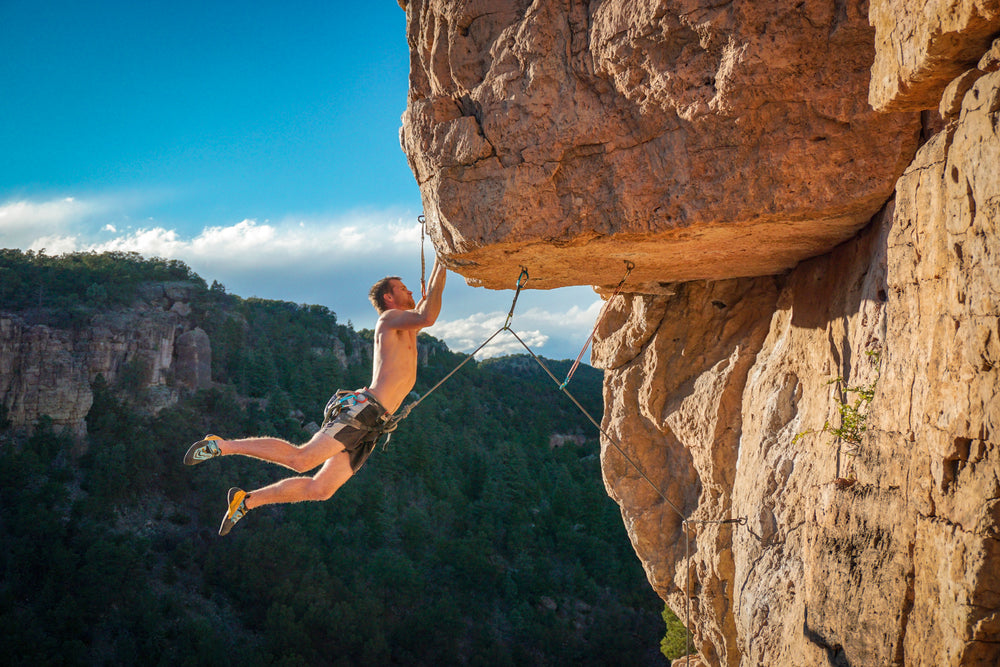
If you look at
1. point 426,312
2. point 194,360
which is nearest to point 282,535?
point 194,360

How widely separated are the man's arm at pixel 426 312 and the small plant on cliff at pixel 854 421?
8.25 ft

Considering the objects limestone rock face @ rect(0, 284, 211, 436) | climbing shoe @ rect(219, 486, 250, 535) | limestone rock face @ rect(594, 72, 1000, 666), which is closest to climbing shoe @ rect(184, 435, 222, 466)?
climbing shoe @ rect(219, 486, 250, 535)

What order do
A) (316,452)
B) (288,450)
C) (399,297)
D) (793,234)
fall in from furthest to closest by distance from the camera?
(399,297)
(316,452)
(288,450)
(793,234)

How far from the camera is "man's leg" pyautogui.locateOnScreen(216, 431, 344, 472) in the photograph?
4125 mm

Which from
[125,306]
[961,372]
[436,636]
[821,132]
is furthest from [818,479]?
[125,306]

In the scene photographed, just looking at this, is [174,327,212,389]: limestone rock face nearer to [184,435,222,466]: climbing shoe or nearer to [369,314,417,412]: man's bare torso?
[369,314,417,412]: man's bare torso

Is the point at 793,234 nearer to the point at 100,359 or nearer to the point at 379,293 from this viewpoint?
the point at 379,293

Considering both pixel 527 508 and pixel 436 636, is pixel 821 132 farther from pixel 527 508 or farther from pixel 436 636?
pixel 527 508

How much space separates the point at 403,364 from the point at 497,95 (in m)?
1.89

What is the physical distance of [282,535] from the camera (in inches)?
1009

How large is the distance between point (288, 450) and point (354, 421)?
0.46 m

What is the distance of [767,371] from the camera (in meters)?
4.69

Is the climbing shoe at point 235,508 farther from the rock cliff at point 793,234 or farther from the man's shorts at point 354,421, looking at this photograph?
the rock cliff at point 793,234

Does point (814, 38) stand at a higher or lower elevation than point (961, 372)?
higher
